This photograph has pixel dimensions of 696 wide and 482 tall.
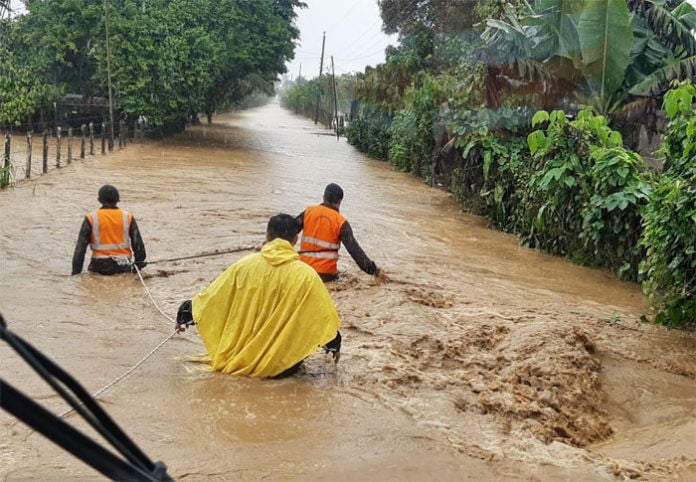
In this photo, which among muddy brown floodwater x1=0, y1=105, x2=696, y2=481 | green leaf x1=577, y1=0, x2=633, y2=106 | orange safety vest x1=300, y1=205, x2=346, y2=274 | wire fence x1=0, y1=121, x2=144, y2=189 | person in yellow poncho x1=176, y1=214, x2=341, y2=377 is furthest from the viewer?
wire fence x1=0, y1=121, x2=144, y2=189

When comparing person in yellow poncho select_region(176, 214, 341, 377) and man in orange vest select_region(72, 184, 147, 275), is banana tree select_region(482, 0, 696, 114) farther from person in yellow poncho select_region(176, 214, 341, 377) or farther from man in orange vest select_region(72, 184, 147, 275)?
person in yellow poncho select_region(176, 214, 341, 377)

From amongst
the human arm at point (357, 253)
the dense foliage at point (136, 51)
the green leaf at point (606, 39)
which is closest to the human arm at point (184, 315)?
the human arm at point (357, 253)

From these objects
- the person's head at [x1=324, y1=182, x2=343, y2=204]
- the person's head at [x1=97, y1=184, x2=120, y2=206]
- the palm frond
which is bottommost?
the person's head at [x1=97, y1=184, x2=120, y2=206]

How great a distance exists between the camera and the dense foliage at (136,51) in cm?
2969

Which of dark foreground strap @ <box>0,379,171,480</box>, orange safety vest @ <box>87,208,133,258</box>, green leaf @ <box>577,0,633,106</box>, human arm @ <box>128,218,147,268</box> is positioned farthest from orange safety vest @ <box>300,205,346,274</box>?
green leaf @ <box>577,0,633,106</box>

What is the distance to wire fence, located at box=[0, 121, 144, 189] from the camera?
54.3 ft

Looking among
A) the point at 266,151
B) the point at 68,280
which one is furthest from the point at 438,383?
the point at 266,151

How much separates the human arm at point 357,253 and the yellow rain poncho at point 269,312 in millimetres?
2360

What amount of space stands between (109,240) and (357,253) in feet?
9.33

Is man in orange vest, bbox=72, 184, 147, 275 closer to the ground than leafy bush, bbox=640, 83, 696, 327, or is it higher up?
closer to the ground

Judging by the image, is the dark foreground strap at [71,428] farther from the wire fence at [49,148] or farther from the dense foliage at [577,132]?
the wire fence at [49,148]

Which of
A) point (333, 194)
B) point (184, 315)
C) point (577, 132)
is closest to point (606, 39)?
point (577, 132)

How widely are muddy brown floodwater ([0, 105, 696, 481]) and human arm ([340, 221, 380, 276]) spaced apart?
386 millimetres

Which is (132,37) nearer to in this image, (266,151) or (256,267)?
(266,151)
